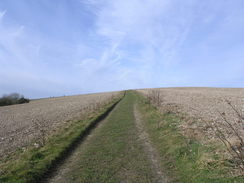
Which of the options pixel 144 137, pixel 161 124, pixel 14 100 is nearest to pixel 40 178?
pixel 144 137

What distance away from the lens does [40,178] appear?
6.03 metres

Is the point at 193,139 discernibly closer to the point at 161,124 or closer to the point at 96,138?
the point at 161,124

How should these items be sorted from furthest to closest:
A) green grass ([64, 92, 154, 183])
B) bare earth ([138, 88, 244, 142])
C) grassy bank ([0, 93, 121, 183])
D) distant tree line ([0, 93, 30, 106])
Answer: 1. distant tree line ([0, 93, 30, 106])
2. bare earth ([138, 88, 244, 142])
3. grassy bank ([0, 93, 121, 183])
4. green grass ([64, 92, 154, 183])

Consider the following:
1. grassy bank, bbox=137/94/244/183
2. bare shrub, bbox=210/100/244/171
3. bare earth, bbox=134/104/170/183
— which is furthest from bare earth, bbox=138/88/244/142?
bare earth, bbox=134/104/170/183

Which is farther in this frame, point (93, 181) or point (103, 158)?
point (103, 158)

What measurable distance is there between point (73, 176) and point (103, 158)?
153 centimetres

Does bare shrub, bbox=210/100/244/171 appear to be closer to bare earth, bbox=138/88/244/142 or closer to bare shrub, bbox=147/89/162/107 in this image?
bare earth, bbox=138/88/244/142

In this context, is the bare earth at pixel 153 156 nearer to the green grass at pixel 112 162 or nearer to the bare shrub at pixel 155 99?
the green grass at pixel 112 162

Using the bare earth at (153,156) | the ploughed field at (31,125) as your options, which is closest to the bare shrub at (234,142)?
the bare earth at (153,156)

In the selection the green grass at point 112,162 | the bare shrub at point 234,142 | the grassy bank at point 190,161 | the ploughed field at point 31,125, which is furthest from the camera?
the ploughed field at point 31,125

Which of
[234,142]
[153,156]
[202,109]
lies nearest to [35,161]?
[153,156]

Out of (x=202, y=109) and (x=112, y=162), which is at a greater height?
(x=202, y=109)

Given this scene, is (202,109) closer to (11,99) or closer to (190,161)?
(190,161)

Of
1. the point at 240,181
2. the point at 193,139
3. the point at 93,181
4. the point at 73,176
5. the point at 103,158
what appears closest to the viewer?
the point at 240,181
